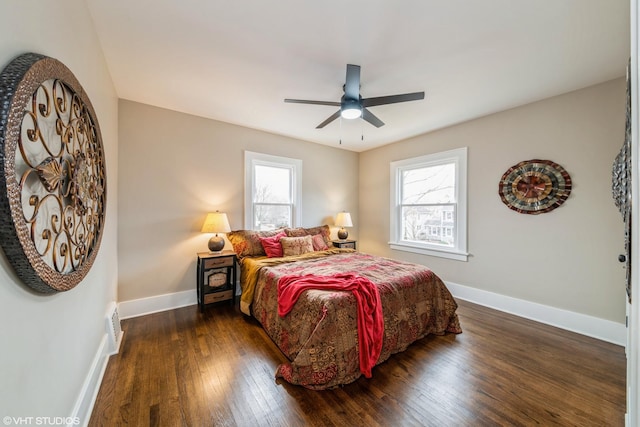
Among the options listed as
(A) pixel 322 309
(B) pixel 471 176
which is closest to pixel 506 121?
(B) pixel 471 176

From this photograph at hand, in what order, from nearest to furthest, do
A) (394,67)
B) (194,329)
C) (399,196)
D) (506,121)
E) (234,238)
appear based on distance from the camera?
(394,67), (194,329), (506,121), (234,238), (399,196)

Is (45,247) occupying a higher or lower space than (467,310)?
higher

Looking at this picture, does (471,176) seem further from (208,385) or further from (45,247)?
(45,247)

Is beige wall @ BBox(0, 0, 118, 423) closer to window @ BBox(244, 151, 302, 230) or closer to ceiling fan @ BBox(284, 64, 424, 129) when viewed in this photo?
ceiling fan @ BBox(284, 64, 424, 129)

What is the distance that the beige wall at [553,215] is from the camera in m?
2.48

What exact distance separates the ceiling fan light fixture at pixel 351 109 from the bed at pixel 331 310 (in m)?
1.59

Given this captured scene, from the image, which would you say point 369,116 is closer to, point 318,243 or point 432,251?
point 318,243

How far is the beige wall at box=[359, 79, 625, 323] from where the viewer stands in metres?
2.48

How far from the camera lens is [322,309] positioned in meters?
1.88

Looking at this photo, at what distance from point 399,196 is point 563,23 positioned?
3.03 metres

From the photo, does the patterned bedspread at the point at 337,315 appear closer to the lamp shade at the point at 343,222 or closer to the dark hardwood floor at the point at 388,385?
the dark hardwood floor at the point at 388,385

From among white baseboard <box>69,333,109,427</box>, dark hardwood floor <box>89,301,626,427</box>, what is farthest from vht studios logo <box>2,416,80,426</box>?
dark hardwood floor <box>89,301,626,427</box>

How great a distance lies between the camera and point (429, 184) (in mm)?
4148

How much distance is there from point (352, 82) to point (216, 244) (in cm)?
264
